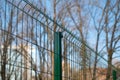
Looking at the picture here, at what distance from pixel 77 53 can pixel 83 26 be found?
16.4m

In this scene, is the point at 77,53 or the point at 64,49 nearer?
the point at 64,49

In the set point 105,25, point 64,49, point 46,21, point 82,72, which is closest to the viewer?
point 46,21

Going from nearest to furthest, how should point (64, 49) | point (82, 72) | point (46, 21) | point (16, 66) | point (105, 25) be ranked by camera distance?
point (16, 66), point (46, 21), point (64, 49), point (82, 72), point (105, 25)

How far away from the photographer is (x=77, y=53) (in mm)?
7711

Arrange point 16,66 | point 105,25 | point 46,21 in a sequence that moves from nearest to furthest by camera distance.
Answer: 1. point 16,66
2. point 46,21
3. point 105,25

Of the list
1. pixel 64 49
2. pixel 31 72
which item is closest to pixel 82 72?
pixel 64 49

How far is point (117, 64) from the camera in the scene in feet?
77.5

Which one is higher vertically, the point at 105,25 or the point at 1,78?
the point at 105,25

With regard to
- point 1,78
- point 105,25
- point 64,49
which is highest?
point 105,25

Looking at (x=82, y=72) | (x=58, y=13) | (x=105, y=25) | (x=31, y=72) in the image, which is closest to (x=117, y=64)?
(x=105, y=25)

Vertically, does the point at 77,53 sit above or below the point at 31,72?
above

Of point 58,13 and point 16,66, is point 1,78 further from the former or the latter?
point 58,13

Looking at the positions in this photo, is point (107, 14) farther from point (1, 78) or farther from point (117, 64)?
point (1, 78)

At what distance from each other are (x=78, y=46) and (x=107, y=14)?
16.4 metres
